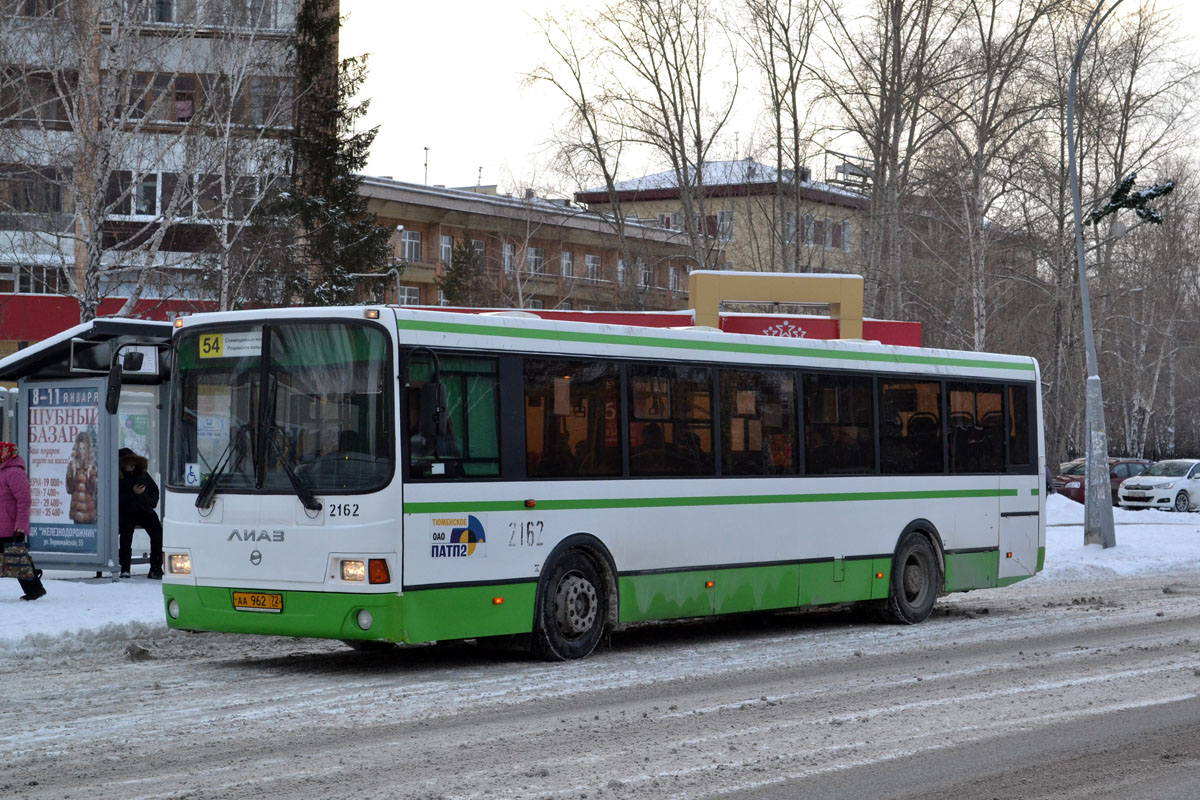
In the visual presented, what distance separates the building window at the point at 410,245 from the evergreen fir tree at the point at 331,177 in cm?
1957

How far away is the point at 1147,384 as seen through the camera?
7944 cm

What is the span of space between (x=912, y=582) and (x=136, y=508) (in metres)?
8.74

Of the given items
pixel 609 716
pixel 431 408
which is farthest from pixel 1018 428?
pixel 609 716

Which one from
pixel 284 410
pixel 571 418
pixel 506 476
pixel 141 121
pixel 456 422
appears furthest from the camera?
pixel 141 121

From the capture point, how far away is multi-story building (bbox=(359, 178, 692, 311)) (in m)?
70.6

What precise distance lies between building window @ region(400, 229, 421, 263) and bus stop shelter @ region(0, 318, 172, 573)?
181 feet

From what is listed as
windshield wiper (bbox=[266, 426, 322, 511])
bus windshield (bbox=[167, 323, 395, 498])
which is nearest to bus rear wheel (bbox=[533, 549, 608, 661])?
bus windshield (bbox=[167, 323, 395, 498])

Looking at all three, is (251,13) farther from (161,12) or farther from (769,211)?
(769,211)

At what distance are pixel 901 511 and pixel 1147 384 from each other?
67.9m

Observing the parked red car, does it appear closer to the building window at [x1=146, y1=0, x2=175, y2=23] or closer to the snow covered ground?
the snow covered ground

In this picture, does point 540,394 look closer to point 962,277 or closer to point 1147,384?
point 962,277

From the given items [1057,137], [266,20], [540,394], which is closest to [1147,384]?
[1057,137]

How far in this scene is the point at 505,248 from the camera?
7488cm

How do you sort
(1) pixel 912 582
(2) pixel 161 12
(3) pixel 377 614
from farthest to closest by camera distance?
(2) pixel 161 12 → (1) pixel 912 582 → (3) pixel 377 614
